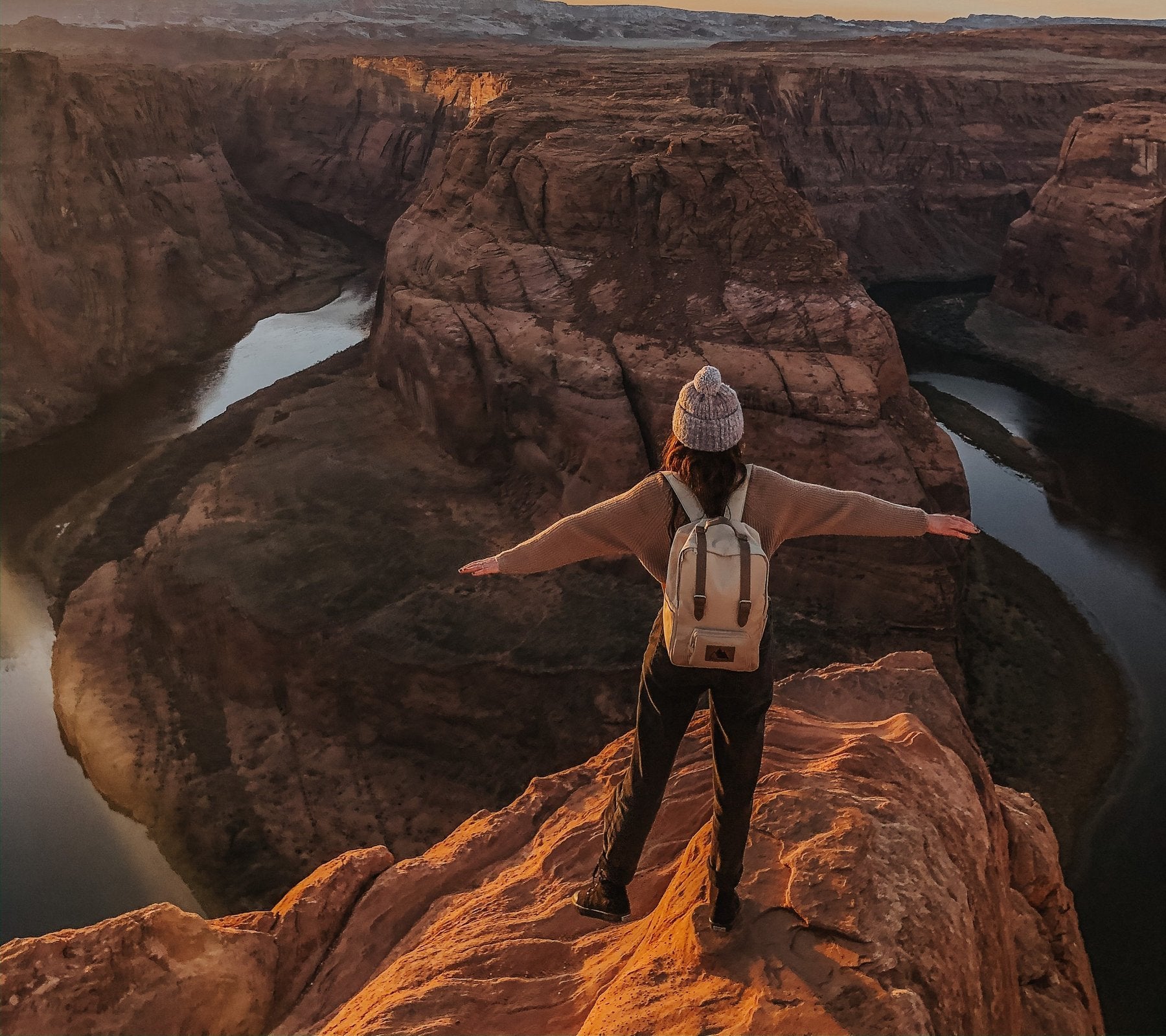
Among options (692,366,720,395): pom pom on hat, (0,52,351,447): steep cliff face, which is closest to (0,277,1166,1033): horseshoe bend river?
(0,52,351,447): steep cliff face

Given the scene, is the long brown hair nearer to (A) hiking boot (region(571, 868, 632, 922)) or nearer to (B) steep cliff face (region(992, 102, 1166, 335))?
(A) hiking boot (region(571, 868, 632, 922))

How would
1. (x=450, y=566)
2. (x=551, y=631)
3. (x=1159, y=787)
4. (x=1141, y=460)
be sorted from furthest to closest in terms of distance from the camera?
1. (x=1141, y=460)
2. (x=450, y=566)
3. (x=551, y=631)
4. (x=1159, y=787)

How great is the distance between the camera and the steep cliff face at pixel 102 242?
23062 millimetres

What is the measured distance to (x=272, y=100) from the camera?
44656 millimetres

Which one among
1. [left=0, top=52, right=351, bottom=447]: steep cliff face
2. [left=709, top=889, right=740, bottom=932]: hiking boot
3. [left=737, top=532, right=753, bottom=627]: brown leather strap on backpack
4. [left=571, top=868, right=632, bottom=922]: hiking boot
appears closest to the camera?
[left=737, top=532, right=753, bottom=627]: brown leather strap on backpack

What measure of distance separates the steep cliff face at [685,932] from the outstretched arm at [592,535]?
1844 mm

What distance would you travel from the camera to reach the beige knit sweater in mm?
3953

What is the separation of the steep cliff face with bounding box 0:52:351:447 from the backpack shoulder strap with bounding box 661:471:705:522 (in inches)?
898

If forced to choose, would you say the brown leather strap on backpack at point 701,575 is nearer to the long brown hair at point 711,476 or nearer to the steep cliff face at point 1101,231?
the long brown hair at point 711,476

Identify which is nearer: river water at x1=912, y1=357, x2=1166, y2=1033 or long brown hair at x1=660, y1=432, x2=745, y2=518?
long brown hair at x1=660, y1=432, x2=745, y2=518

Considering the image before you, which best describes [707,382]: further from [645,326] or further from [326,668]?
[645,326]

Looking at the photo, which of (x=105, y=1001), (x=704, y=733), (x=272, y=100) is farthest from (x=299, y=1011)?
(x=272, y=100)

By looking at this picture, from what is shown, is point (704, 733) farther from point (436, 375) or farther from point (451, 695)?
point (436, 375)

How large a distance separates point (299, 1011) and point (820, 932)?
10.6ft
